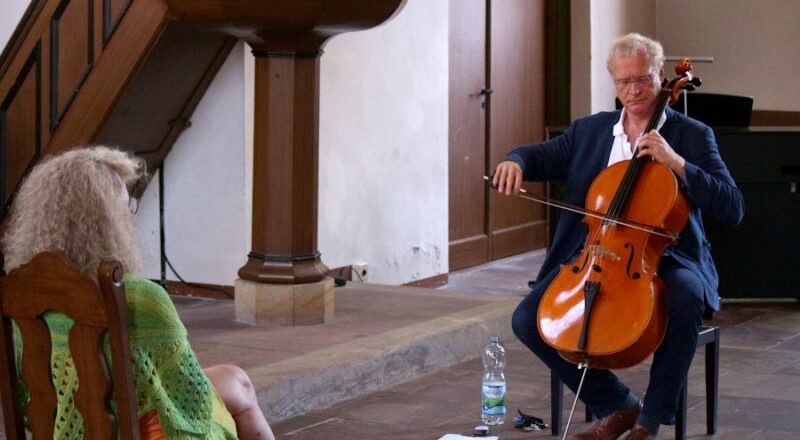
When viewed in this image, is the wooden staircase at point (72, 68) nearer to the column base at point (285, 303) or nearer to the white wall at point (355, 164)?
the white wall at point (355, 164)

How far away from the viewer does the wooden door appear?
8227mm

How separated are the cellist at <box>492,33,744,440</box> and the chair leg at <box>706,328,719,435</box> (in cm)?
31

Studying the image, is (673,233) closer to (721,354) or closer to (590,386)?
(590,386)

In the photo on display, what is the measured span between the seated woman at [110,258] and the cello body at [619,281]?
4.57ft

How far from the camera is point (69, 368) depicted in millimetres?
2531

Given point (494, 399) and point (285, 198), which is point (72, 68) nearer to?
point (285, 198)

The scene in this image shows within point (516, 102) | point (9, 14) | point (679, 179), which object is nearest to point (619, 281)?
point (679, 179)

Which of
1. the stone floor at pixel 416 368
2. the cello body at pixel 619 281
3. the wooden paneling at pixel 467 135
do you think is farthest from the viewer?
the wooden paneling at pixel 467 135

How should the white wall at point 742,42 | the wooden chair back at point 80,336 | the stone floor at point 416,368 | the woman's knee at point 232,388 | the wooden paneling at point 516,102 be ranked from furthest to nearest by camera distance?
the white wall at point 742,42 → the wooden paneling at point 516,102 → the stone floor at point 416,368 → the woman's knee at point 232,388 → the wooden chair back at point 80,336

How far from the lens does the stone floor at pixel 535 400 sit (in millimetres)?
4441

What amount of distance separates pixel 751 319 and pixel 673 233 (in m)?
3.02

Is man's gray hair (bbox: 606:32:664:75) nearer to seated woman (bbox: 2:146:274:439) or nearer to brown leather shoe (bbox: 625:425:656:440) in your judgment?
brown leather shoe (bbox: 625:425:656:440)

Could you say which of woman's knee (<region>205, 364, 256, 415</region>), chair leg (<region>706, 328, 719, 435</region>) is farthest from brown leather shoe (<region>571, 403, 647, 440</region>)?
woman's knee (<region>205, 364, 256, 415</region>)

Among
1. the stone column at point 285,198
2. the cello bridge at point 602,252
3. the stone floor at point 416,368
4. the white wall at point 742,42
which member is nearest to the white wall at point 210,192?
the stone floor at point 416,368
